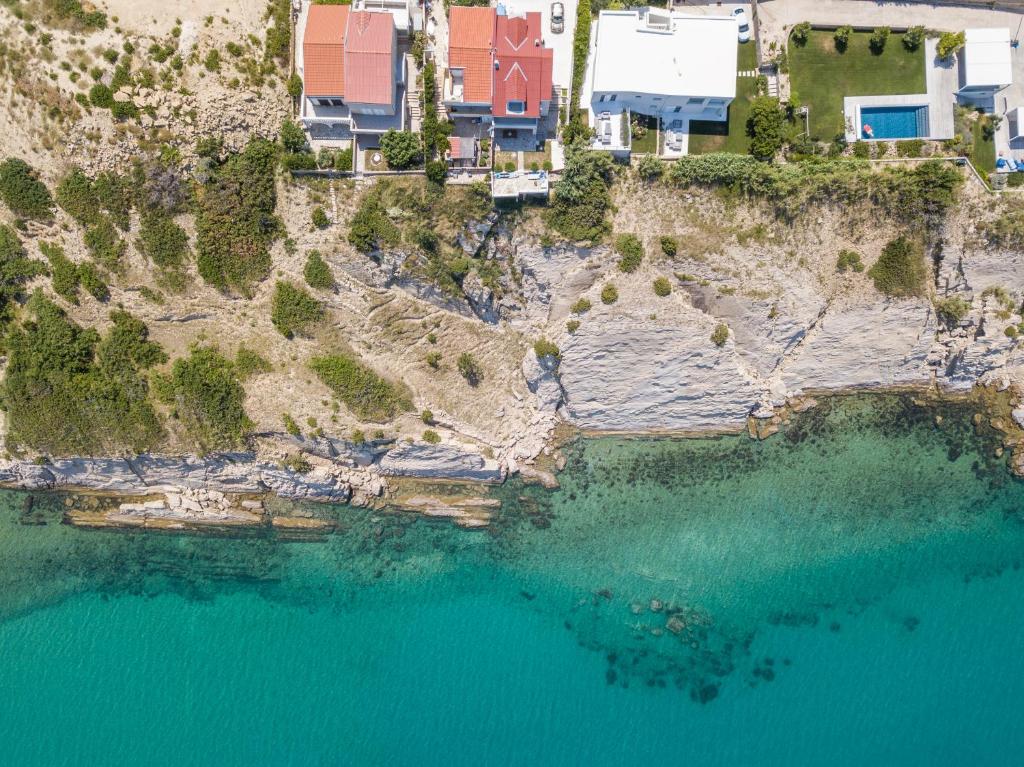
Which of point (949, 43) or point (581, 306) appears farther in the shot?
point (581, 306)

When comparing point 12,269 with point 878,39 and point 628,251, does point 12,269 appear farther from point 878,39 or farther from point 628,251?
point 878,39

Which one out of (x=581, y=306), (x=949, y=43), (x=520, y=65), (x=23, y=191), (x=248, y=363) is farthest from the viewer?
(x=248, y=363)

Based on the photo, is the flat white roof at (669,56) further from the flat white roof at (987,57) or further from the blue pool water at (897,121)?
the flat white roof at (987,57)

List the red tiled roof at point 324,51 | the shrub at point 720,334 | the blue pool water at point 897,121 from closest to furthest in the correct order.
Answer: the red tiled roof at point 324,51
the blue pool water at point 897,121
the shrub at point 720,334

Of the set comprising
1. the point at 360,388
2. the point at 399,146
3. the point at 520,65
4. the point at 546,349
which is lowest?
the point at 360,388

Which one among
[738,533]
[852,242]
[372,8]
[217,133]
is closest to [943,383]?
[852,242]

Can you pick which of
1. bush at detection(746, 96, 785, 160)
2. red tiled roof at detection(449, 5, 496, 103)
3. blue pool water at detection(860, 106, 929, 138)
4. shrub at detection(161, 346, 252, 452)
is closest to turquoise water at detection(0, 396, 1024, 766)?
shrub at detection(161, 346, 252, 452)

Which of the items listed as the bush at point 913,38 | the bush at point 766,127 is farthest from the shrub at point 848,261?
the bush at point 913,38

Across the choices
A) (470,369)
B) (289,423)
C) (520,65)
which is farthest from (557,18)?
(289,423)
